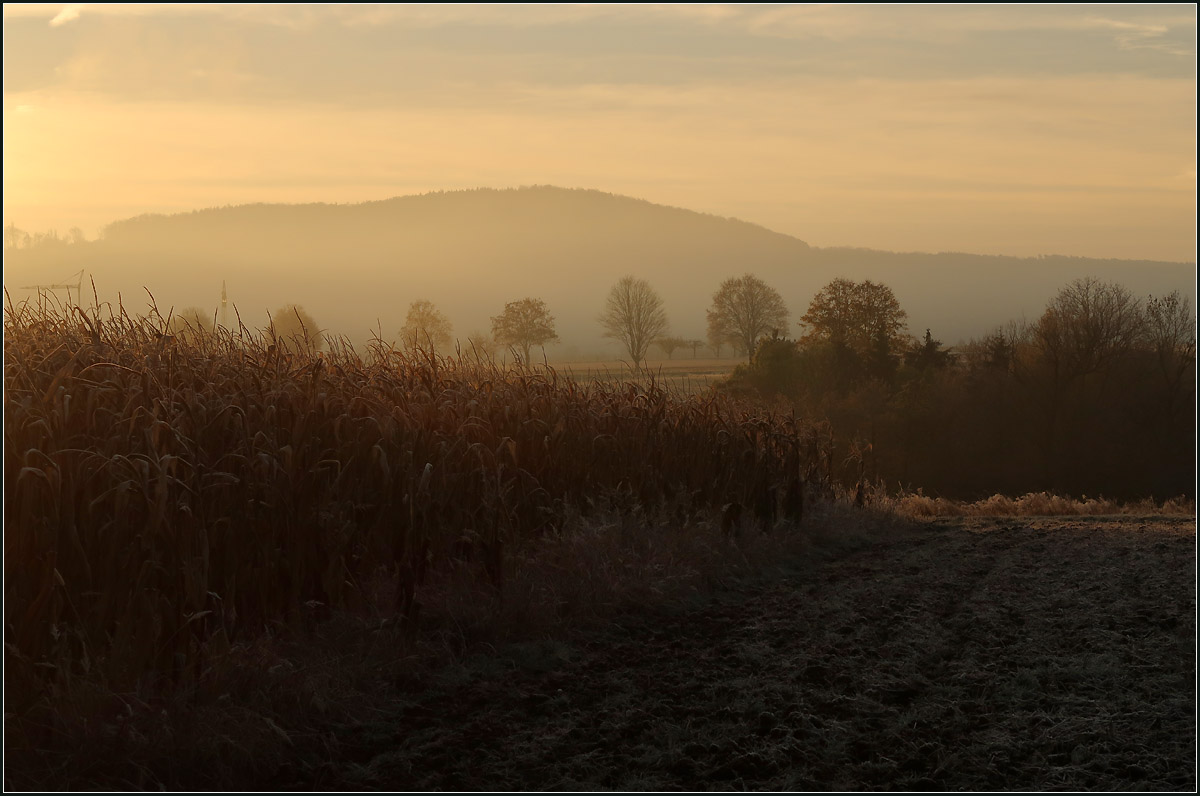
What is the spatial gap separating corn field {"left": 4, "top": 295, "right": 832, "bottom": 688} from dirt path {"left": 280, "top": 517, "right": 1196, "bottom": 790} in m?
1.03

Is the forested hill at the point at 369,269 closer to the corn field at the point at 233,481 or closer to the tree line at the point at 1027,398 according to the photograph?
the tree line at the point at 1027,398

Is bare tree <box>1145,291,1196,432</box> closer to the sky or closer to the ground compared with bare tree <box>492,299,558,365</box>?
closer to the ground

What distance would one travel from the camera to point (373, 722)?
4.93m

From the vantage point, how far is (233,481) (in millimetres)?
5371

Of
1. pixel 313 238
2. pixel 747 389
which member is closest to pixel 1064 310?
pixel 747 389

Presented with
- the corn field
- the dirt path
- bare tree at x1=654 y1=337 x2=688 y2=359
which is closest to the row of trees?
the dirt path

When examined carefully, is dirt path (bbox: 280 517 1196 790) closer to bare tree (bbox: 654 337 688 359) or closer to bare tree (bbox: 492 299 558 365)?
bare tree (bbox: 492 299 558 365)

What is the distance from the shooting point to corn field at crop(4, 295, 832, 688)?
4.75 meters

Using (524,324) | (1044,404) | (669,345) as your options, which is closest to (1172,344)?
(1044,404)

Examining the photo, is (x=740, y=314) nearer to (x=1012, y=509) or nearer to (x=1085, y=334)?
(x=1085, y=334)

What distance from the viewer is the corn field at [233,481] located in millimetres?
4754

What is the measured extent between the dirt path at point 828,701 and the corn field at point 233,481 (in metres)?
1.03

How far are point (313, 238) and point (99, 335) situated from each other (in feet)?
513

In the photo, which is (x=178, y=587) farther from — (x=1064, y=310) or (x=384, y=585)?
(x=1064, y=310)
